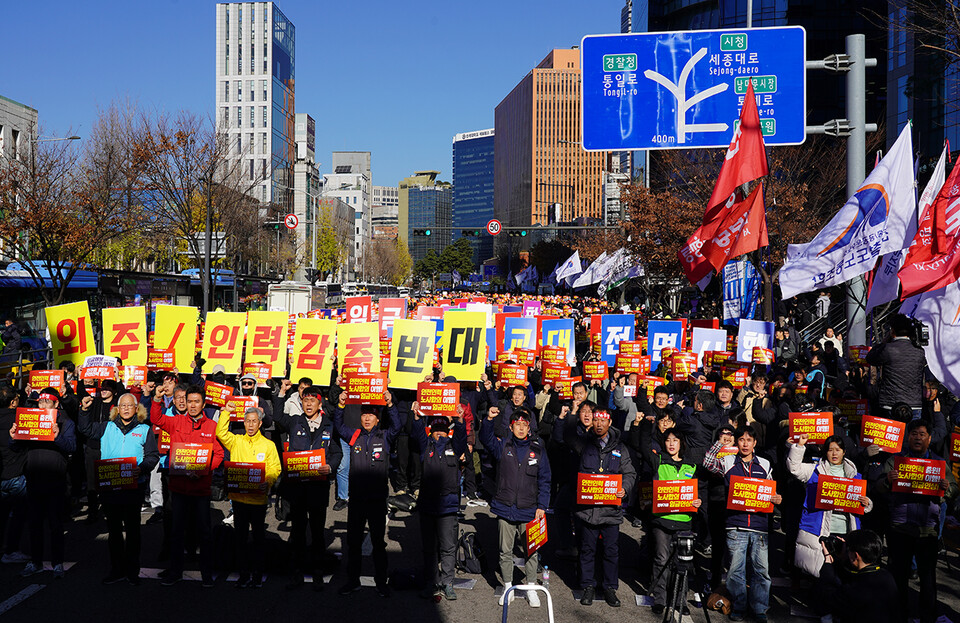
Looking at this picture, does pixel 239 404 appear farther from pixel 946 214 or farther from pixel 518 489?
pixel 946 214

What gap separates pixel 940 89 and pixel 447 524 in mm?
43476

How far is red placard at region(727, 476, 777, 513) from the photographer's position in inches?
299

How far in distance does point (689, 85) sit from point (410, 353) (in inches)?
232

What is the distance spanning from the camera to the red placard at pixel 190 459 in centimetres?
817

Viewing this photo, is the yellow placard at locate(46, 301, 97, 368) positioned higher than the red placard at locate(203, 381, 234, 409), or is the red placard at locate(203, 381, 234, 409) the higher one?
the yellow placard at locate(46, 301, 97, 368)

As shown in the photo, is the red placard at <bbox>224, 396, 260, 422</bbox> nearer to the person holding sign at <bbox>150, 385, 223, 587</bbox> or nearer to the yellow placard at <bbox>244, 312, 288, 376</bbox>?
the person holding sign at <bbox>150, 385, 223, 587</bbox>

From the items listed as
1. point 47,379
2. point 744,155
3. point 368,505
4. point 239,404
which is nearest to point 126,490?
point 239,404

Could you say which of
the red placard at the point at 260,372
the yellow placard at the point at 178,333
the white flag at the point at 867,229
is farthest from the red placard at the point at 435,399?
the yellow placard at the point at 178,333

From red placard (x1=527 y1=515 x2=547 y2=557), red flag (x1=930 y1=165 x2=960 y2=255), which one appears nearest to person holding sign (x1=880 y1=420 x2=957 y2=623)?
red placard (x1=527 y1=515 x2=547 y2=557)

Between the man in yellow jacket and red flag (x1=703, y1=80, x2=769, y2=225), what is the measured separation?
8.18 m

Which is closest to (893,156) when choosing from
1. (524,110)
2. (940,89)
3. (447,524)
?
(447,524)

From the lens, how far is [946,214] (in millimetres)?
10094

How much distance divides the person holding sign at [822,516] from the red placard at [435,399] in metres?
3.79

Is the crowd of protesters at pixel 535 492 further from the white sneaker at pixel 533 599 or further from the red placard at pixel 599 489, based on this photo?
the white sneaker at pixel 533 599
